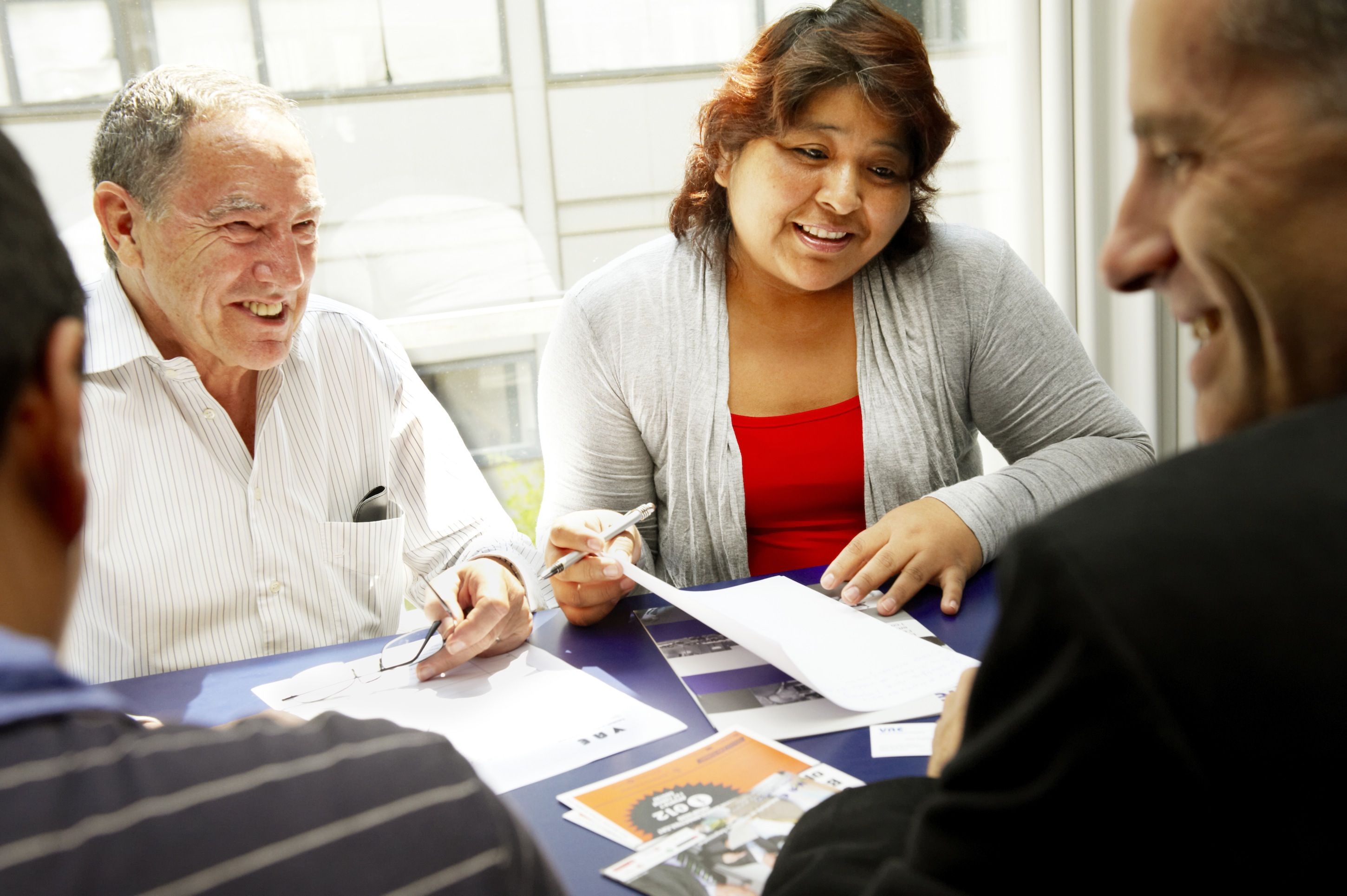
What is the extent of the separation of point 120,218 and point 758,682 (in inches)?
46.5

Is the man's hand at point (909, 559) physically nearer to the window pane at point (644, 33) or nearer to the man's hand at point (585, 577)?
Answer: the man's hand at point (585, 577)

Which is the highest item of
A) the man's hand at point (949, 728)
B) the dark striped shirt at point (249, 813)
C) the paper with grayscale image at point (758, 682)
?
the dark striped shirt at point (249, 813)

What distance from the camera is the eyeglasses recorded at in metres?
1.23

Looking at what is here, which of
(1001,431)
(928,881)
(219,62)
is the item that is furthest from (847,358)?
(219,62)

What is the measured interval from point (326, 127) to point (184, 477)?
4.29 ft

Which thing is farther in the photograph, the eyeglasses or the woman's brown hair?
the woman's brown hair

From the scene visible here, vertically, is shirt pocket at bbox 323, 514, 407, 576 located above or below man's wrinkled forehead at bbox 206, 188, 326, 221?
below

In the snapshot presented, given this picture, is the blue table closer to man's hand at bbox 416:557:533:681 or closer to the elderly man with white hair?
man's hand at bbox 416:557:533:681

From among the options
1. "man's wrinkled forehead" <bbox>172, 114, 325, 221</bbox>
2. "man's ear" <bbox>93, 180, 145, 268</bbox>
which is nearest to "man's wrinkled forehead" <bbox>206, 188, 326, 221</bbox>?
"man's wrinkled forehead" <bbox>172, 114, 325, 221</bbox>

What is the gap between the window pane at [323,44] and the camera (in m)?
2.52

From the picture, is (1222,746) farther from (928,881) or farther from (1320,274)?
(1320,274)

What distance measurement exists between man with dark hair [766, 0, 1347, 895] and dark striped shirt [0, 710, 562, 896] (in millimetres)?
217

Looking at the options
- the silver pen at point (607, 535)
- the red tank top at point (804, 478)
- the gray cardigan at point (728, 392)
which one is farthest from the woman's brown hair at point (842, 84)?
the silver pen at point (607, 535)

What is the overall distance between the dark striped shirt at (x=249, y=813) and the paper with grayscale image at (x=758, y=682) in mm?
586
